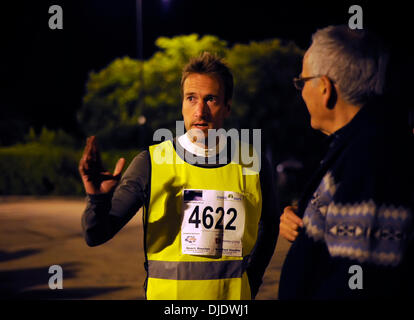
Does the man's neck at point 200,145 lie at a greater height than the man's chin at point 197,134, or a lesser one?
lesser

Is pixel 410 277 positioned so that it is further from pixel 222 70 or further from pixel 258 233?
pixel 222 70

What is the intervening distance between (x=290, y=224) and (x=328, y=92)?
21.3 inches

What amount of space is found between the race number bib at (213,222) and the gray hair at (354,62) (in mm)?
1069

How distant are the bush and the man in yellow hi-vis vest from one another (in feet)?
81.0

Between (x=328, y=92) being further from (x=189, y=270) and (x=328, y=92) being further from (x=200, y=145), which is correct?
(x=189, y=270)

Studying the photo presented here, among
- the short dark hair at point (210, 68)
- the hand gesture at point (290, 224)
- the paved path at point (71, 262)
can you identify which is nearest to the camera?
the hand gesture at point (290, 224)

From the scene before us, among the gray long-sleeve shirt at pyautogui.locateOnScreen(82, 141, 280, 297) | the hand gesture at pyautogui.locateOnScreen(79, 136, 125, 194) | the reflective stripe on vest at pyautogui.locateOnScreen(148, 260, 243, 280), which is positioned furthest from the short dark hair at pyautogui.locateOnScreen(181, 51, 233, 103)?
the reflective stripe on vest at pyautogui.locateOnScreen(148, 260, 243, 280)

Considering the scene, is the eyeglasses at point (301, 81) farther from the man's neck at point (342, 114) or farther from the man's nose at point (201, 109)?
the man's nose at point (201, 109)

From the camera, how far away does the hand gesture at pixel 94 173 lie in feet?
7.80

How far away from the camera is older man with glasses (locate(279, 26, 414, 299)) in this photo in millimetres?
1823

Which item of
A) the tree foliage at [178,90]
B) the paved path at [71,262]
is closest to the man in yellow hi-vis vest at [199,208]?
the paved path at [71,262]

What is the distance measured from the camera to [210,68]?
3.17m

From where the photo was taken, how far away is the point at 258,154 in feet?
10.5
